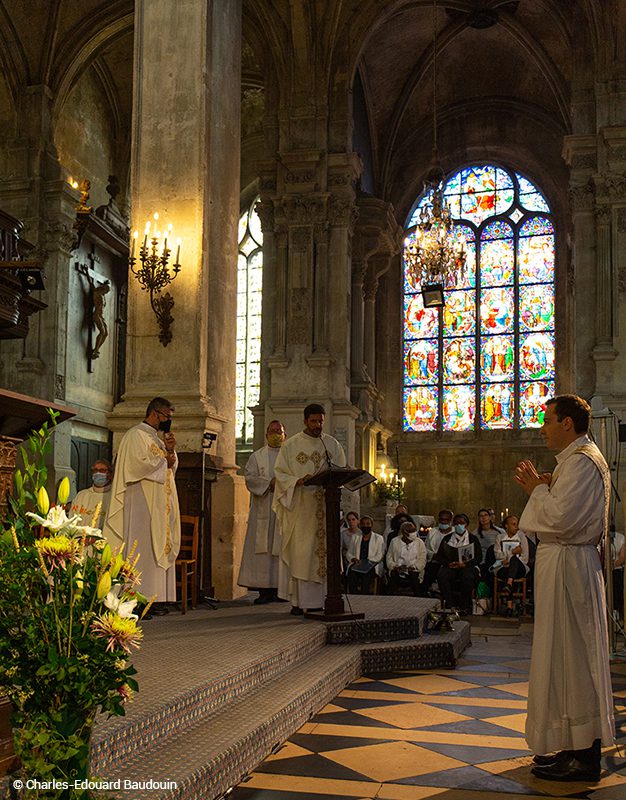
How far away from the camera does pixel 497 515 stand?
2159 cm

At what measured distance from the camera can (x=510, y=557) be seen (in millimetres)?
12547

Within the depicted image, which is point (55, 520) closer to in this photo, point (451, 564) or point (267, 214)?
point (451, 564)

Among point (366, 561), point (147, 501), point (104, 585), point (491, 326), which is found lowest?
point (366, 561)

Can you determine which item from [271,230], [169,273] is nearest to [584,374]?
[271,230]

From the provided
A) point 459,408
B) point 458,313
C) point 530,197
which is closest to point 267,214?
point 458,313

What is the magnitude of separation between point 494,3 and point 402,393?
8952 millimetres

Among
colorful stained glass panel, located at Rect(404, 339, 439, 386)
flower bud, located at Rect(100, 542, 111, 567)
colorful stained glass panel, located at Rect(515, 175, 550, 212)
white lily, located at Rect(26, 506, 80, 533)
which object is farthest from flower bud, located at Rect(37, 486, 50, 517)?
colorful stained glass panel, located at Rect(515, 175, 550, 212)

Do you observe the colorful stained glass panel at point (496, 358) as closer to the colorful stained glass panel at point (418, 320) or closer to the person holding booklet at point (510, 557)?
the colorful stained glass panel at point (418, 320)

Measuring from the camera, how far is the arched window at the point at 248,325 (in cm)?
2220

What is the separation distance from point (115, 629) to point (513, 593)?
10748 mm

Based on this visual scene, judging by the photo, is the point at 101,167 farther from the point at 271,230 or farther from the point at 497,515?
the point at 497,515

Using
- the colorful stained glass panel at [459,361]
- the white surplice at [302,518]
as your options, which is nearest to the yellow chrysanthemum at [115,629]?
the white surplice at [302,518]

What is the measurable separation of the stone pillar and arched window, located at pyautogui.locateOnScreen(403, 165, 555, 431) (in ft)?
45.4

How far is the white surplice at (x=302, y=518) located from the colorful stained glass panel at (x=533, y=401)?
14.8m
